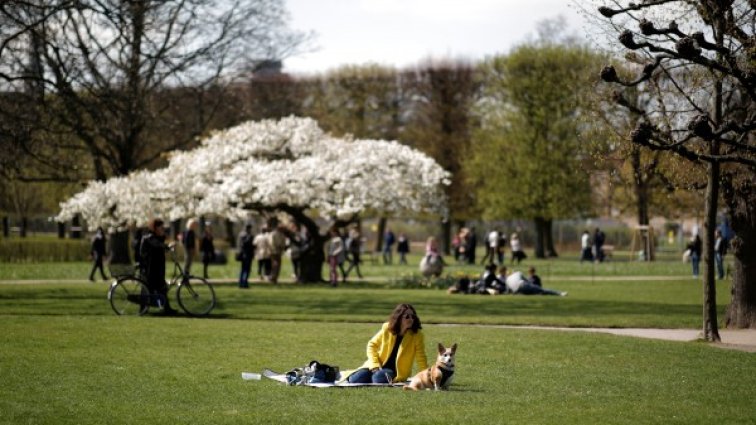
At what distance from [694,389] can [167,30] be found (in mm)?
31563

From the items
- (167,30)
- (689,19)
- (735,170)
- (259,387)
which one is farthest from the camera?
(167,30)

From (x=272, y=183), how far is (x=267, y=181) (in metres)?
0.20

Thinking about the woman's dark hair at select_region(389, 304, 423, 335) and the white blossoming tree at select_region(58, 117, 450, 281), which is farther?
the white blossoming tree at select_region(58, 117, 450, 281)

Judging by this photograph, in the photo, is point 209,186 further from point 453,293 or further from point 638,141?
point 638,141

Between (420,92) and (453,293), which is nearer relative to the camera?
(453,293)

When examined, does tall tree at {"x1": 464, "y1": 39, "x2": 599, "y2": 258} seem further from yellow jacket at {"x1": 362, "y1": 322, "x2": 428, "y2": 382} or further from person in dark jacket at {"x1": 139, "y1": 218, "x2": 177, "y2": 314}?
yellow jacket at {"x1": 362, "y1": 322, "x2": 428, "y2": 382}

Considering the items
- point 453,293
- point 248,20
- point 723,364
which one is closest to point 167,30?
point 248,20

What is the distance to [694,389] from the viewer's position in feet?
42.1

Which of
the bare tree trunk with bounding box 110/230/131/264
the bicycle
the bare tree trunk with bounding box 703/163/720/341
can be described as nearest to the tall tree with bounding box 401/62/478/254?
the bare tree trunk with bounding box 110/230/131/264

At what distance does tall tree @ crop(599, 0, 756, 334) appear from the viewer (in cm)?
1546

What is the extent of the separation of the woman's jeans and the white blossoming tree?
23241 mm

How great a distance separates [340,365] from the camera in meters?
14.9

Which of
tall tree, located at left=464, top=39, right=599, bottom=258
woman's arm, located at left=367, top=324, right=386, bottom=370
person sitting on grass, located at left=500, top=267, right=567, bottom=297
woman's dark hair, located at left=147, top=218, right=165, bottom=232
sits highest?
tall tree, located at left=464, top=39, right=599, bottom=258

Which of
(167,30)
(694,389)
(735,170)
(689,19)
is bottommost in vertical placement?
(694,389)
